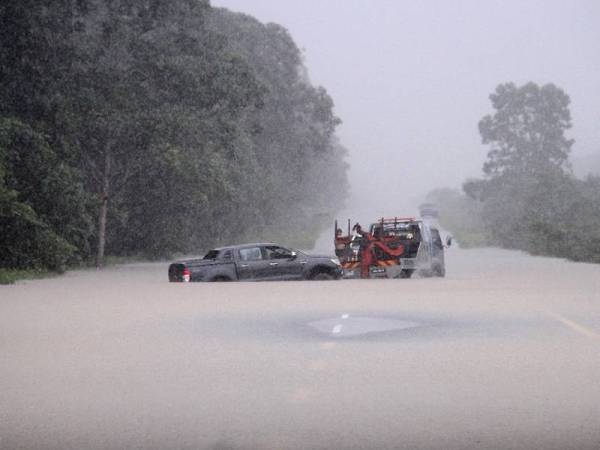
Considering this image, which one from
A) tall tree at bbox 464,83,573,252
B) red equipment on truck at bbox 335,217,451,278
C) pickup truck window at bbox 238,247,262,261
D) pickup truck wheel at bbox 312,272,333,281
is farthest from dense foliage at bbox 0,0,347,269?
tall tree at bbox 464,83,573,252

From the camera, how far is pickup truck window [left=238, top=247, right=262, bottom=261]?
2886 centimetres

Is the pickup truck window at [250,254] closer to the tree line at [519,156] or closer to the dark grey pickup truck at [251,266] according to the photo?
the dark grey pickup truck at [251,266]

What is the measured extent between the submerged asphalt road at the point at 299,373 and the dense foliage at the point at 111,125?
41.3 feet

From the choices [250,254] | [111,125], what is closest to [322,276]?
[250,254]

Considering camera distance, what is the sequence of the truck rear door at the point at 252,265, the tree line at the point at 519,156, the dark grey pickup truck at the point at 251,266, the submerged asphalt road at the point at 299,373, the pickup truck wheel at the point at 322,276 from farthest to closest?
the tree line at the point at 519,156 < the pickup truck wheel at the point at 322,276 < the truck rear door at the point at 252,265 < the dark grey pickup truck at the point at 251,266 < the submerged asphalt road at the point at 299,373

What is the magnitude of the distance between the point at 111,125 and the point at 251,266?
12.7 m

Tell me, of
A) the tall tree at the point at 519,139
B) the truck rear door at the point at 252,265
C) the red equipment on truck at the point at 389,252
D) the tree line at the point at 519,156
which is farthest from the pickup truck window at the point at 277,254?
the tall tree at the point at 519,139

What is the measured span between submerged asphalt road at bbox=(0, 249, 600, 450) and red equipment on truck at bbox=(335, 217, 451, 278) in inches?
376

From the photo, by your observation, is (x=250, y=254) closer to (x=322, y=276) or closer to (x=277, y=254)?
(x=277, y=254)

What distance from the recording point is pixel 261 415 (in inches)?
359

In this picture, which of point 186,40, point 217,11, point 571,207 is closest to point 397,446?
point 186,40

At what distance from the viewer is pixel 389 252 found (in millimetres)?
33344

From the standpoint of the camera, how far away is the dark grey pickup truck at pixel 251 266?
2820cm

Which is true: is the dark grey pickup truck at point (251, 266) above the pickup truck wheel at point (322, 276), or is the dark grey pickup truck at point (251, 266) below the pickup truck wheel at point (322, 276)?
above
